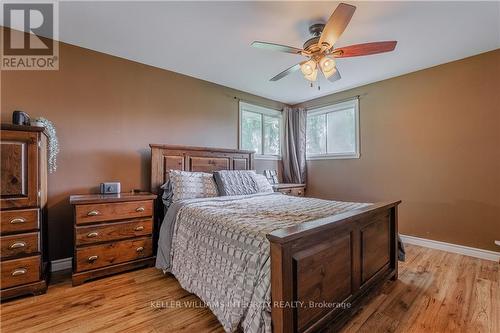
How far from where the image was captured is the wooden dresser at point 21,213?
1874 mm

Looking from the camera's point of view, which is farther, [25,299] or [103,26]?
[103,26]

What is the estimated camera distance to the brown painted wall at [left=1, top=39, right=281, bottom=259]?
2.48 m

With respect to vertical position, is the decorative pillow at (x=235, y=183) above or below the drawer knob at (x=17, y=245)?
above

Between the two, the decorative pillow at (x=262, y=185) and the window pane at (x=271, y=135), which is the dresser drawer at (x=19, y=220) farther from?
the window pane at (x=271, y=135)

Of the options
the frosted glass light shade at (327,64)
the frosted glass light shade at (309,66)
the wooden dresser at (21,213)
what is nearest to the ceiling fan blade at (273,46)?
the frosted glass light shade at (309,66)

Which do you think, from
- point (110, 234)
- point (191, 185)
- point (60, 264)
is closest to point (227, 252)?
point (191, 185)

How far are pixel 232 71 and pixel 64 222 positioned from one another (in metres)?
2.80

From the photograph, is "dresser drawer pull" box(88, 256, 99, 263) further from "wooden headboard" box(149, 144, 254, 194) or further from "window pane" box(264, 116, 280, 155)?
"window pane" box(264, 116, 280, 155)

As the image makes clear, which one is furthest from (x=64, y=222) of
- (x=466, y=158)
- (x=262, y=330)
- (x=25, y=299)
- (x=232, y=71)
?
(x=466, y=158)

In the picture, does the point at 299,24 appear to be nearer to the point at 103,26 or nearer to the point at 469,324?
the point at 103,26

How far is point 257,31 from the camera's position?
2346mm

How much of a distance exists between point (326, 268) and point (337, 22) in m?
1.74

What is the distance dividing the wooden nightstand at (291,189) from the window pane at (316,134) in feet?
2.55

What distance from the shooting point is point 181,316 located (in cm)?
173
